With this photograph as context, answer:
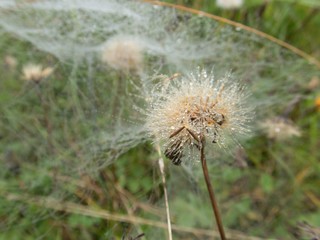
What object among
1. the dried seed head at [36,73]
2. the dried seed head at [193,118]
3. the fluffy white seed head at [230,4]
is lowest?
the dried seed head at [36,73]

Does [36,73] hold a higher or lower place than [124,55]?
lower

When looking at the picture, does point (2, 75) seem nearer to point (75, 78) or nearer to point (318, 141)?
point (75, 78)

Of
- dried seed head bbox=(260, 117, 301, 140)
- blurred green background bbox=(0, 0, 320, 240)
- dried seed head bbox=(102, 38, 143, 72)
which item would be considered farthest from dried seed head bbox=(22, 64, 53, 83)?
dried seed head bbox=(260, 117, 301, 140)

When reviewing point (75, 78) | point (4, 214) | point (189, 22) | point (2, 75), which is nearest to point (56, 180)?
point (4, 214)

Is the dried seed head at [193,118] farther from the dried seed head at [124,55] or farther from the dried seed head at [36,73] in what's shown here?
the dried seed head at [36,73]

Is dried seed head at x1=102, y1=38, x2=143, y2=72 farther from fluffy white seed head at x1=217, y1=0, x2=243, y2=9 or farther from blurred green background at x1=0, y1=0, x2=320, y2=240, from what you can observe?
fluffy white seed head at x1=217, y1=0, x2=243, y2=9

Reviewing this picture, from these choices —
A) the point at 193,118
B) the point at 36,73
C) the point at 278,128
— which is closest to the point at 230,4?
the point at 278,128

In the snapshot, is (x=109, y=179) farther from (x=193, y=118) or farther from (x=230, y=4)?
(x=230, y=4)

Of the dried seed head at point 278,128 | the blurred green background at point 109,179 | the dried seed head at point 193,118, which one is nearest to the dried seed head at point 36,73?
the blurred green background at point 109,179
